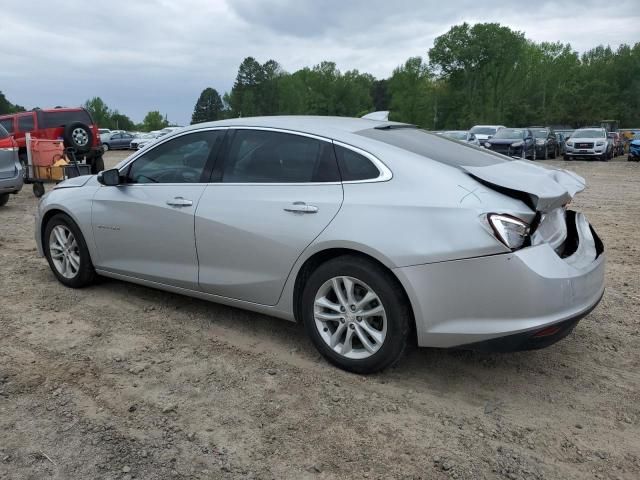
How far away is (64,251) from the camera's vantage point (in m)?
5.09

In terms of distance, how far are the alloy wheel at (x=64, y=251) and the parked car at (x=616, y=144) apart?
29.8 meters

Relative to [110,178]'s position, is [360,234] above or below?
below

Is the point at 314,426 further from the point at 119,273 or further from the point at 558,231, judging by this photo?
the point at 119,273

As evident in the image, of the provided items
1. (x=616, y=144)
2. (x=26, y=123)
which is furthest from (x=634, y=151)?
(x=26, y=123)

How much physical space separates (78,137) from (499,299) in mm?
14656

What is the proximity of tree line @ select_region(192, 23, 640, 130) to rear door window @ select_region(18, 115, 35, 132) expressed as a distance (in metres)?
63.8

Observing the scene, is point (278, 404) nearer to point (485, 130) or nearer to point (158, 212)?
point (158, 212)

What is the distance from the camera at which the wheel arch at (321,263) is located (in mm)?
3178

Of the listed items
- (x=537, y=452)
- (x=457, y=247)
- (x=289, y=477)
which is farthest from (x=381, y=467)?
(x=457, y=247)

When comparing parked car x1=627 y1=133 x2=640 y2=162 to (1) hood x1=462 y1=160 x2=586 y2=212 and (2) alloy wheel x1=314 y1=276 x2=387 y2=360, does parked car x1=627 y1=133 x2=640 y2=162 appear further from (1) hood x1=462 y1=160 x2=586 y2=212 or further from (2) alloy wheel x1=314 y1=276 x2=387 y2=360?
(2) alloy wheel x1=314 y1=276 x2=387 y2=360

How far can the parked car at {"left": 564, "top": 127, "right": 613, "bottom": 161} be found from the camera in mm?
26156

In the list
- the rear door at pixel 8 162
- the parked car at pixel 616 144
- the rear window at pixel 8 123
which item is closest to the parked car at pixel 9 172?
the rear door at pixel 8 162

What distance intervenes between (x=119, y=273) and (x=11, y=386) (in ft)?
4.84

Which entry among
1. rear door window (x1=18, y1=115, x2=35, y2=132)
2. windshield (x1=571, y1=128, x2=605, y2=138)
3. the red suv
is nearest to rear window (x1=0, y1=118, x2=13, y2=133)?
the red suv
